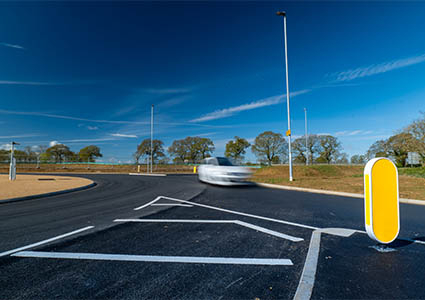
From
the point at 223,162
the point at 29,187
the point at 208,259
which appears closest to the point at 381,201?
the point at 208,259

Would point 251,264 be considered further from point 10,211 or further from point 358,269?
point 10,211

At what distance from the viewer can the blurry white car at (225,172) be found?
437 inches

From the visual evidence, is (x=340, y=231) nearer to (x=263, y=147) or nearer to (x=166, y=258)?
(x=166, y=258)

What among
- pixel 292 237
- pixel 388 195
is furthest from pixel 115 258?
pixel 388 195

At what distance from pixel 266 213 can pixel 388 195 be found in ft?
9.06

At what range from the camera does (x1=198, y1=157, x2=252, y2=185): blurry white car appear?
437 inches

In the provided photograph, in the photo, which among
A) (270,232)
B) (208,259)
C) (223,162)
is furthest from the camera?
(223,162)

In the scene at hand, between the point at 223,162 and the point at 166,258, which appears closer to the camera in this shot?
the point at 166,258

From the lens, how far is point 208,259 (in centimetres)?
271

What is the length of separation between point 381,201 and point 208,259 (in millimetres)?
2634

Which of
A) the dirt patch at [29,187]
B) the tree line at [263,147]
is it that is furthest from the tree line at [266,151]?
the dirt patch at [29,187]

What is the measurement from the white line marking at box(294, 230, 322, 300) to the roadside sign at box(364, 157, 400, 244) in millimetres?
803

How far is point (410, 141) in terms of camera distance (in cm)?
2367

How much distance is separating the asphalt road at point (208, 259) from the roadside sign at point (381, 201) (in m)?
0.29
